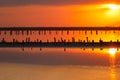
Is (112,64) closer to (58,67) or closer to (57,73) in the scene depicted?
(58,67)

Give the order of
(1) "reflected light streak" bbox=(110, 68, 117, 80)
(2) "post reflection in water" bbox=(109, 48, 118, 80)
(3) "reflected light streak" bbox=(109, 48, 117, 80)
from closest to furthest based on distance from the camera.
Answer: (1) "reflected light streak" bbox=(110, 68, 117, 80) → (2) "post reflection in water" bbox=(109, 48, 118, 80) → (3) "reflected light streak" bbox=(109, 48, 117, 80)

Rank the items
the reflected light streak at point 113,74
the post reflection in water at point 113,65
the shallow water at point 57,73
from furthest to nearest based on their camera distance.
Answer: the post reflection in water at point 113,65
the reflected light streak at point 113,74
the shallow water at point 57,73

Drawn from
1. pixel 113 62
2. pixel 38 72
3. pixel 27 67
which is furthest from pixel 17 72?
pixel 113 62

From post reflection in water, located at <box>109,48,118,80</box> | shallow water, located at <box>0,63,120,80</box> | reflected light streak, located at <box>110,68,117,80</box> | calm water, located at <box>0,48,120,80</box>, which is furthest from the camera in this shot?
post reflection in water, located at <box>109,48,118,80</box>

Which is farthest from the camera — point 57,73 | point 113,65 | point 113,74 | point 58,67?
point 113,65

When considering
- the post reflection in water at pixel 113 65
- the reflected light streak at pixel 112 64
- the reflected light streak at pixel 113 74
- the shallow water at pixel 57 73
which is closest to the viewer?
→ the shallow water at pixel 57 73

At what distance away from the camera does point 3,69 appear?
7362cm

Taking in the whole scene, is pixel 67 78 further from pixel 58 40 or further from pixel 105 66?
pixel 58 40

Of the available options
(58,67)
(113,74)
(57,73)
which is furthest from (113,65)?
(57,73)

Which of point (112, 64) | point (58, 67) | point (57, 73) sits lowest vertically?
point (112, 64)

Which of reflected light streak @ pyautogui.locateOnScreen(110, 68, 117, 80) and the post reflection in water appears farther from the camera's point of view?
the post reflection in water

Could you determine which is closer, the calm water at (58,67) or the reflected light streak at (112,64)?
the calm water at (58,67)

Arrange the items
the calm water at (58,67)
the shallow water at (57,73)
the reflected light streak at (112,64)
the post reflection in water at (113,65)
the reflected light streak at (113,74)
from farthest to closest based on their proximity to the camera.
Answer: the reflected light streak at (112,64) < the post reflection in water at (113,65) < the calm water at (58,67) < the reflected light streak at (113,74) < the shallow water at (57,73)

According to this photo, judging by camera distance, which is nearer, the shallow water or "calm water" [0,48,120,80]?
the shallow water
